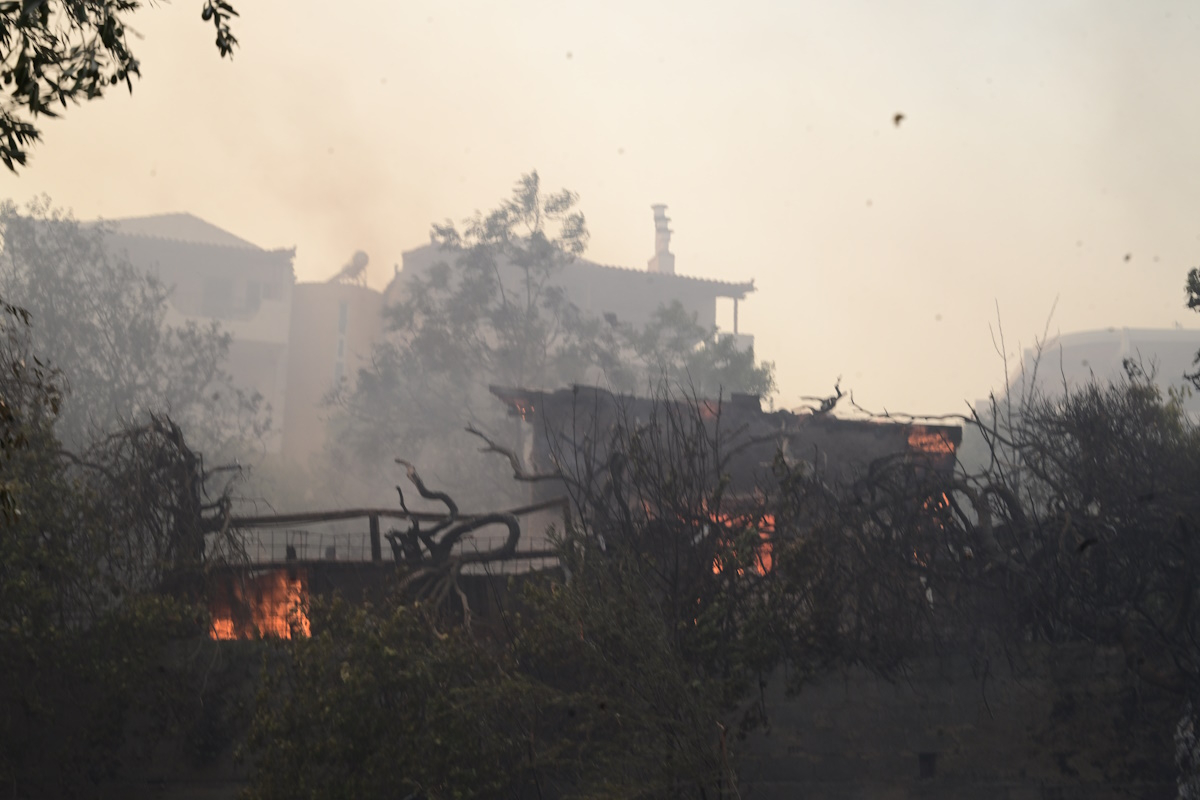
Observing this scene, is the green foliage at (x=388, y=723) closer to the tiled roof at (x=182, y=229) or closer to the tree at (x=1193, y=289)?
the tree at (x=1193, y=289)

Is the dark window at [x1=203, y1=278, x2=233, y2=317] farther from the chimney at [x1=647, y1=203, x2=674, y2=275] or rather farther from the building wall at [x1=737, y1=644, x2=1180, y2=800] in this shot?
the building wall at [x1=737, y1=644, x2=1180, y2=800]

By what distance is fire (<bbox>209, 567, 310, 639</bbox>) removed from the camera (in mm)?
11383

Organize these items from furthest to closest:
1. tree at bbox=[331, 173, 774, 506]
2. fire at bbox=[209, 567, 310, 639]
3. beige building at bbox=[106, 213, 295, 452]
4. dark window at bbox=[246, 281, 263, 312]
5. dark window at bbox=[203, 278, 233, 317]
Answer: dark window at bbox=[246, 281, 263, 312] < dark window at bbox=[203, 278, 233, 317] < beige building at bbox=[106, 213, 295, 452] < tree at bbox=[331, 173, 774, 506] < fire at bbox=[209, 567, 310, 639]

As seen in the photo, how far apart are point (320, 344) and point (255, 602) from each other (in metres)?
29.1

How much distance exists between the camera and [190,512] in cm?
1116

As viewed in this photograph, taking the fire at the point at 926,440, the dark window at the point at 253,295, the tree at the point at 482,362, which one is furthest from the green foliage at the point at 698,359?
the dark window at the point at 253,295

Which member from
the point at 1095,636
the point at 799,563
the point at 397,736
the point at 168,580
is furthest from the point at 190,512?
the point at 1095,636

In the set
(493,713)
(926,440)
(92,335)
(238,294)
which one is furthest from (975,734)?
(238,294)

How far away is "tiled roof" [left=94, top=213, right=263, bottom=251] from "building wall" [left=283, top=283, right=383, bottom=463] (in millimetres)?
3258

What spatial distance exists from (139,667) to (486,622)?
3.34m

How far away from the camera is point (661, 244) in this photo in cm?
4144

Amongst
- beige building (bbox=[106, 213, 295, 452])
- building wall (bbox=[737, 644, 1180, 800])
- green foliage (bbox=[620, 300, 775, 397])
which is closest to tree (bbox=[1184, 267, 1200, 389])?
building wall (bbox=[737, 644, 1180, 800])

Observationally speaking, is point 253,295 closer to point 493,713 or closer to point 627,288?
point 627,288

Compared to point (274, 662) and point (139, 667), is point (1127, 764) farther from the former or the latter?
point (139, 667)
